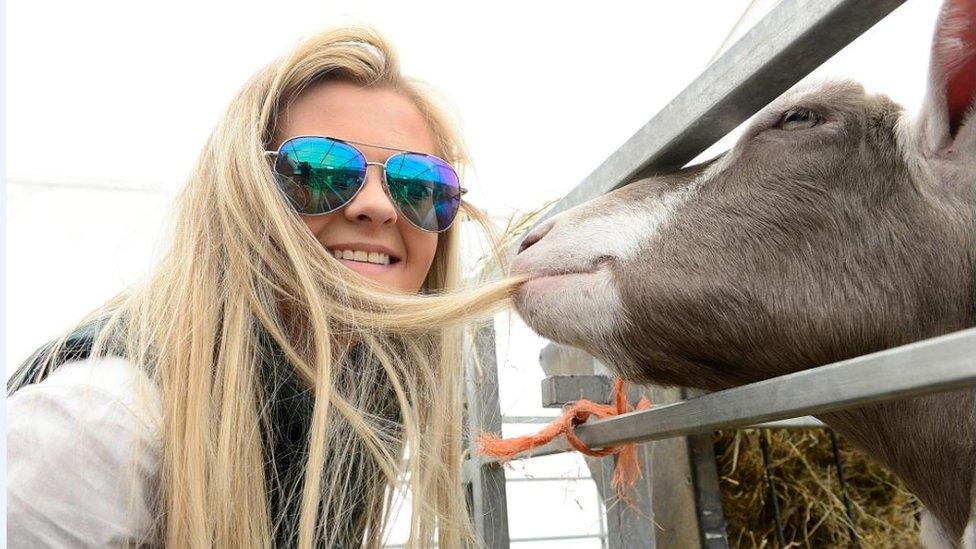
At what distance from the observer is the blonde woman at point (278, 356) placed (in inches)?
43.1

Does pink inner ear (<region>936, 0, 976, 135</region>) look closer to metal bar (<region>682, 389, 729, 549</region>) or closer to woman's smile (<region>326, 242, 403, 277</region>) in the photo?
metal bar (<region>682, 389, 729, 549</region>)

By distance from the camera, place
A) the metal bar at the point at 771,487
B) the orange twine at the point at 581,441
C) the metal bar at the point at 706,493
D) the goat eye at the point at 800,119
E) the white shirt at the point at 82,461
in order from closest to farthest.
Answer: the white shirt at the point at 82,461 < the goat eye at the point at 800,119 < the orange twine at the point at 581,441 < the metal bar at the point at 706,493 < the metal bar at the point at 771,487

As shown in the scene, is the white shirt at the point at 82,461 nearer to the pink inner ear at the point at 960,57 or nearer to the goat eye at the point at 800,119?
the goat eye at the point at 800,119

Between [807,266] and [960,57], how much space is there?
290 mm

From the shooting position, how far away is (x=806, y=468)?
217 cm

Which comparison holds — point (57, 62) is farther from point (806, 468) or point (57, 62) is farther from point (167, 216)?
point (806, 468)

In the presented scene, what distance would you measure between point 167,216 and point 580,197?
2.34ft

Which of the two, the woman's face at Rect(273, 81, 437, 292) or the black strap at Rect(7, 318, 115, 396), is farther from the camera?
the woman's face at Rect(273, 81, 437, 292)

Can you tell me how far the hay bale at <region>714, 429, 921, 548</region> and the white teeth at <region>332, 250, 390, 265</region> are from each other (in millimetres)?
1049

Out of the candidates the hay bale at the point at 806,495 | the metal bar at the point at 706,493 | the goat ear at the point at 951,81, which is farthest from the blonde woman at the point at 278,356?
the hay bale at the point at 806,495

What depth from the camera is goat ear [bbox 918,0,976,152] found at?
0.93 m

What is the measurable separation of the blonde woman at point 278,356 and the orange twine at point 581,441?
0.13 m

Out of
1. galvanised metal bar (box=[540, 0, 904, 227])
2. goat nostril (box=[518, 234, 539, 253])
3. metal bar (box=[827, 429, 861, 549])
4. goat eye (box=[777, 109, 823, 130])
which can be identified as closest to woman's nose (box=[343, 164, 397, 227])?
goat nostril (box=[518, 234, 539, 253])

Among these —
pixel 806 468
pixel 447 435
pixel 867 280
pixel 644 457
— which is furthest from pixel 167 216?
pixel 806 468
